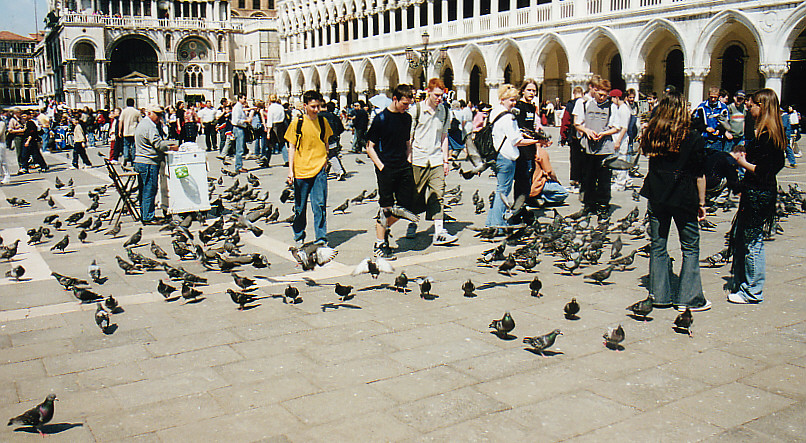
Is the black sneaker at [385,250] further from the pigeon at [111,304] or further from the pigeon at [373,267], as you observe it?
the pigeon at [111,304]

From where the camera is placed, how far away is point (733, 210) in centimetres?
945

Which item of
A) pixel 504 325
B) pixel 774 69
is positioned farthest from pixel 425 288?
pixel 774 69

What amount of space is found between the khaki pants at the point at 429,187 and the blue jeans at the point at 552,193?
9.48 ft

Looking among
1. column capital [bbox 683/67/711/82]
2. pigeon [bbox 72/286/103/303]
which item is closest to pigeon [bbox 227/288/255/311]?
pigeon [bbox 72/286/103/303]

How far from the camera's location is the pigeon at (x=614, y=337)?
14.2ft

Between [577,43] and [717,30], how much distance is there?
562 cm

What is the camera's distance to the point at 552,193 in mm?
9727

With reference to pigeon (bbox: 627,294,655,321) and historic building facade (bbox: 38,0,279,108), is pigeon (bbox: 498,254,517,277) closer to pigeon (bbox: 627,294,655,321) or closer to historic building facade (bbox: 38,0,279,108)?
pigeon (bbox: 627,294,655,321)

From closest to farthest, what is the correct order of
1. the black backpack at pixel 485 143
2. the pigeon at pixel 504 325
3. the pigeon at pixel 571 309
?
1. the pigeon at pixel 504 325
2. the pigeon at pixel 571 309
3. the black backpack at pixel 485 143

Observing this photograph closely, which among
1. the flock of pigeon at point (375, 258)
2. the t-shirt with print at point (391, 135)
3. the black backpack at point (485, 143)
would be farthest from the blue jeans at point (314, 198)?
the black backpack at point (485, 143)

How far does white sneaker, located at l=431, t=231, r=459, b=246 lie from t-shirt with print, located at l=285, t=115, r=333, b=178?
4.70ft

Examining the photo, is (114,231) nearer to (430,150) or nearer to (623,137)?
(430,150)

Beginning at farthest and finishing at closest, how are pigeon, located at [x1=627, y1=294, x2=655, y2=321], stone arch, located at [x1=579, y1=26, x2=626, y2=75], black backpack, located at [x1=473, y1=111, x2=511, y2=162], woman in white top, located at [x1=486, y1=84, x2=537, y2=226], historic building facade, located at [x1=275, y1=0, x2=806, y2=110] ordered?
stone arch, located at [x1=579, y1=26, x2=626, y2=75] → historic building facade, located at [x1=275, y1=0, x2=806, y2=110] → black backpack, located at [x1=473, y1=111, x2=511, y2=162] → woman in white top, located at [x1=486, y1=84, x2=537, y2=226] → pigeon, located at [x1=627, y1=294, x2=655, y2=321]

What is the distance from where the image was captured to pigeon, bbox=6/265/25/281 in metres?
6.40
